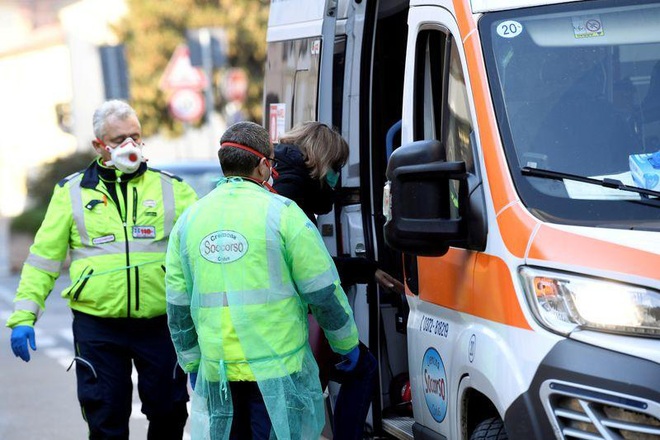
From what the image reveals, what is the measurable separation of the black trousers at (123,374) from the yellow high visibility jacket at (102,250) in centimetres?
11

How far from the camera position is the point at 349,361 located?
17.1ft

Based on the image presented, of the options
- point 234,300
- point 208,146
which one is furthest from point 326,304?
point 208,146

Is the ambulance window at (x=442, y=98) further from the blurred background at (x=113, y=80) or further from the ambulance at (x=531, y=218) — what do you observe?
the blurred background at (x=113, y=80)

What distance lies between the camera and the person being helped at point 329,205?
18.5 ft

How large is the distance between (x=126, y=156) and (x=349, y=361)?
1.52m

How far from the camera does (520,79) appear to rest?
469 centimetres

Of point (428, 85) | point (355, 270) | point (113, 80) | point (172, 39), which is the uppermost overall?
point (172, 39)

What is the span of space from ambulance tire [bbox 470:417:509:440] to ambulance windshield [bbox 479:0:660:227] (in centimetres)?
81

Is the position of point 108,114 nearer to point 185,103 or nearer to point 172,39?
point 185,103

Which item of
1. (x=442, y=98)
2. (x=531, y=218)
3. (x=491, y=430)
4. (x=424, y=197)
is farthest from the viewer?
(x=442, y=98)

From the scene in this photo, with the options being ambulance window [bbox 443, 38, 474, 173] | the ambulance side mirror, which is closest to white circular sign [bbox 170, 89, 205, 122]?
ambulance window [bbox 443, 38, 474, 173]

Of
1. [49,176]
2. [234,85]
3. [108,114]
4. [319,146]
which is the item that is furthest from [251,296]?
[234,85]

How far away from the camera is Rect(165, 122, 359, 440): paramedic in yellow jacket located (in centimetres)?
464

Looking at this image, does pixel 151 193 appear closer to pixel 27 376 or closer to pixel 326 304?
pixel 326 304
